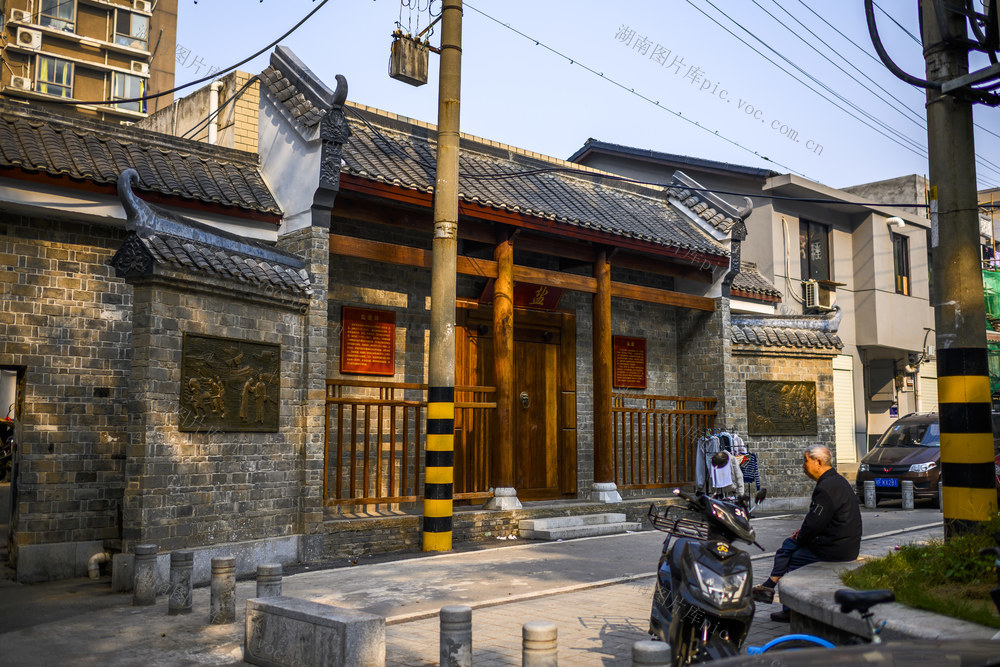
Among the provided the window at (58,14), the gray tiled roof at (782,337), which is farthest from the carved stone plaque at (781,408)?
the window at (58,14)

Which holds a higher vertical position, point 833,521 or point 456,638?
point 833,521

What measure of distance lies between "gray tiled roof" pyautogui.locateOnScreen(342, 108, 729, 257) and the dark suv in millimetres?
5308

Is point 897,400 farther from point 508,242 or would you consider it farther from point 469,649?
point 469,649

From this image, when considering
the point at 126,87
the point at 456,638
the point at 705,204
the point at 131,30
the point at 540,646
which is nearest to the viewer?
the point at 540,646

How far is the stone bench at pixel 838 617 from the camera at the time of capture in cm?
475

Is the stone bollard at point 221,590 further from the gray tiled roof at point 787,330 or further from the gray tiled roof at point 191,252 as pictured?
the gray tiled roof at point 787,330

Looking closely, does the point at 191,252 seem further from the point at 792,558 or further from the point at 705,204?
the point at 705,204

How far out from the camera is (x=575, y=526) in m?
12.4

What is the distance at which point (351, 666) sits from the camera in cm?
538

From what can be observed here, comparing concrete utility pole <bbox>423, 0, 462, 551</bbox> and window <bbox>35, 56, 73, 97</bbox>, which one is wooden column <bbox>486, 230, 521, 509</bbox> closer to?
concrete utility pole <bbox>423, 0, 462, 551</bbox>

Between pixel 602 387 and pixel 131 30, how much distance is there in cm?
3819

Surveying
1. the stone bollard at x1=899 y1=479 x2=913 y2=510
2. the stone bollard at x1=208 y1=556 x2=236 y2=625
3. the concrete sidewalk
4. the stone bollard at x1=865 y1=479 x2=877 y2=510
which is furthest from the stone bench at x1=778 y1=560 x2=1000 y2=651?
the stone bollard at x1=865 y1=479 x2=877 y2=510

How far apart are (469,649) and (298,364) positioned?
5.96 metres

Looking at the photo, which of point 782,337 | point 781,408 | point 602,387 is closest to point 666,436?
point 781,408
